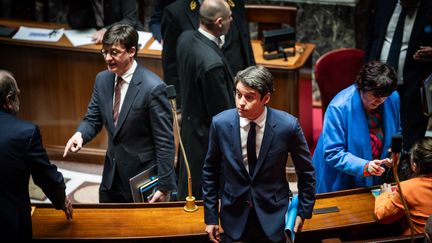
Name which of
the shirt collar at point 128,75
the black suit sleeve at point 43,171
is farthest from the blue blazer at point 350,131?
the black suit sleeve at point 43,171

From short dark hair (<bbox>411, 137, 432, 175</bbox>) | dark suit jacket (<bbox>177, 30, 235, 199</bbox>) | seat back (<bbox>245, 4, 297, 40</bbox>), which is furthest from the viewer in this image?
seat back (<bbox>245, 4, 297, 40</bbox>)

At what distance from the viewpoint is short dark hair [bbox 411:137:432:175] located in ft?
9.52

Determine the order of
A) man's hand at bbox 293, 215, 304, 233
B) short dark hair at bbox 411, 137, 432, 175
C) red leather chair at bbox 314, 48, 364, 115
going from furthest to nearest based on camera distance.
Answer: red leather chair at bbox 314, 48, 364, 115
short dark hair at bbox 411, 137, 432, 175
man's hand at bbox 293, 215, 304, 233

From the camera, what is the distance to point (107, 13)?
17.6ft

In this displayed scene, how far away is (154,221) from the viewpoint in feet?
9.95

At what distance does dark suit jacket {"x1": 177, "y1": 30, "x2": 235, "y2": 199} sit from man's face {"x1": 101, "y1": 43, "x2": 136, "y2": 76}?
0.56 m

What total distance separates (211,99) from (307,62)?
1942 millimetres

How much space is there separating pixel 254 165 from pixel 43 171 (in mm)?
890

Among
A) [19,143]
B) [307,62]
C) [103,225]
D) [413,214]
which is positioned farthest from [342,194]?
[307,62]

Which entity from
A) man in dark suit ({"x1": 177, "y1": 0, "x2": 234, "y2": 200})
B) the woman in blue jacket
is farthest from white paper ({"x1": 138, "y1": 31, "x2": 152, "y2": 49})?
the woman in blue jacket

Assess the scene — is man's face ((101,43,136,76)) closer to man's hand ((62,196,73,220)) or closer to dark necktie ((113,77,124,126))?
dark necktie ((113,77,124,126))

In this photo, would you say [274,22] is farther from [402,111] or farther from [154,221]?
[154,221]

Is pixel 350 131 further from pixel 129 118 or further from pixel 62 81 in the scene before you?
pixel 62 81

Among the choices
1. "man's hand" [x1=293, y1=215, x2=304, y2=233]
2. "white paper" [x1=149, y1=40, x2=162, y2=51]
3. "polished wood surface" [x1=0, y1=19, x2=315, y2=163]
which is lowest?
"polished wood surface" [x1=0, y1=19, x2=315, y2=163]
